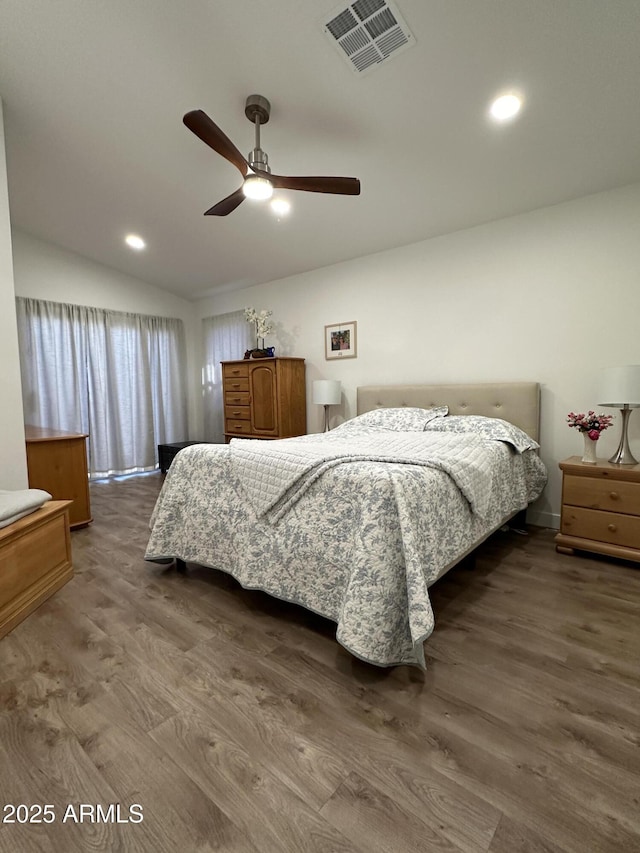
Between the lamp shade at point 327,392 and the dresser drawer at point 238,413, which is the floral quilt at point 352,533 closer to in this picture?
the lamp shade at point 327,392

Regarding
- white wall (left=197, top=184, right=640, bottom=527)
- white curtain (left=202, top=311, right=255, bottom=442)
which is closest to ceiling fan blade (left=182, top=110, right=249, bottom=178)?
white wall (left=197, top=184, right=640, bottom=527)

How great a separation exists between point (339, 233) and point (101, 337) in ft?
10.5

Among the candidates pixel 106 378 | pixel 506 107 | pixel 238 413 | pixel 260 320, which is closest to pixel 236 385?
pixel 238 413

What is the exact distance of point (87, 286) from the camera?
4.70 m

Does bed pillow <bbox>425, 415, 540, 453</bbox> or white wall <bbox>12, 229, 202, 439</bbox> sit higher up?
white wall <bbox>12, 229, 202, 439</bbox>

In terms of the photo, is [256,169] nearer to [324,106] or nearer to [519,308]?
[324,106]

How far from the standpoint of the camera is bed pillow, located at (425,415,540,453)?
2.64m

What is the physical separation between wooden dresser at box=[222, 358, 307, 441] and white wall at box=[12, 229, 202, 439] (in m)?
1.53

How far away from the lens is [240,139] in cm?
258

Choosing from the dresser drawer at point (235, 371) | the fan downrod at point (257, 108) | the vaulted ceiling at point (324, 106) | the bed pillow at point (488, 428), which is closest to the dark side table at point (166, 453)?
the dresser drawer at point (235, 371)

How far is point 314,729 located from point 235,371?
3855 mm

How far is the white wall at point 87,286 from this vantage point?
422cm

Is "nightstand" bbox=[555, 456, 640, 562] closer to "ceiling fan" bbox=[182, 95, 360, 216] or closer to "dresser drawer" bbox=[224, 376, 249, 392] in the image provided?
"ceiling fan" bbox=[182, 95, 360, 216]

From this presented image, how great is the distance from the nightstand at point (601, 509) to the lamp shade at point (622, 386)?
0.41 meters
